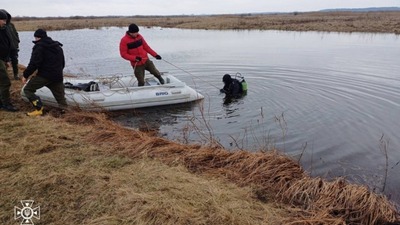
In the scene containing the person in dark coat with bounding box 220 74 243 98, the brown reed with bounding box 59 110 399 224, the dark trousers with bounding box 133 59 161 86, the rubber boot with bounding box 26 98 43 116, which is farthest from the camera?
the person in dark coat with bounding box 220 74 243 98

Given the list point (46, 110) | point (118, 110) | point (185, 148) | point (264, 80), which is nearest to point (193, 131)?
point (185, 148)

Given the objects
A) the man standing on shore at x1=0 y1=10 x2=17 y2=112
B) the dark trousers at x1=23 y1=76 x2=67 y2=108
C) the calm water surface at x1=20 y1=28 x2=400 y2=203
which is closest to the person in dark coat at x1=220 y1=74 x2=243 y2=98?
the calm water surface at x1=20 y1=28 x2=400 y2=203

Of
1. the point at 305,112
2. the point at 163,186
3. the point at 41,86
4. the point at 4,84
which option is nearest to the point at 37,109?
the point at 41,86

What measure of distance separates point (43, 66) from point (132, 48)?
253 cm

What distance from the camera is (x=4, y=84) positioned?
7.16 metres

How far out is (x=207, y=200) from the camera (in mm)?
3812

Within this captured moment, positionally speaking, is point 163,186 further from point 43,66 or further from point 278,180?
point 43,66

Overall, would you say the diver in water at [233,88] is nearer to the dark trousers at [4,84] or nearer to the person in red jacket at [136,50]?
the person in red jacket at [136,50]

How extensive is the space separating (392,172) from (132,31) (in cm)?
651

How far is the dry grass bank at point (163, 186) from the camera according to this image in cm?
358

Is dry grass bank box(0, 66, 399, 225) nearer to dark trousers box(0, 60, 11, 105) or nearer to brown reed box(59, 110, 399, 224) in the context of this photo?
brown reed box(59, 110, 399, 224)

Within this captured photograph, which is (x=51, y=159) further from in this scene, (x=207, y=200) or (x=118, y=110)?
(x=118, y=110)

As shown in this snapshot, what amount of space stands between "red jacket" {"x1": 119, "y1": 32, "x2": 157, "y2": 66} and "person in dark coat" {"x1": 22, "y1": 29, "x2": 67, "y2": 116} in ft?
6.32

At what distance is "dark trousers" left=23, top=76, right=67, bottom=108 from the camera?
697 centimetres
